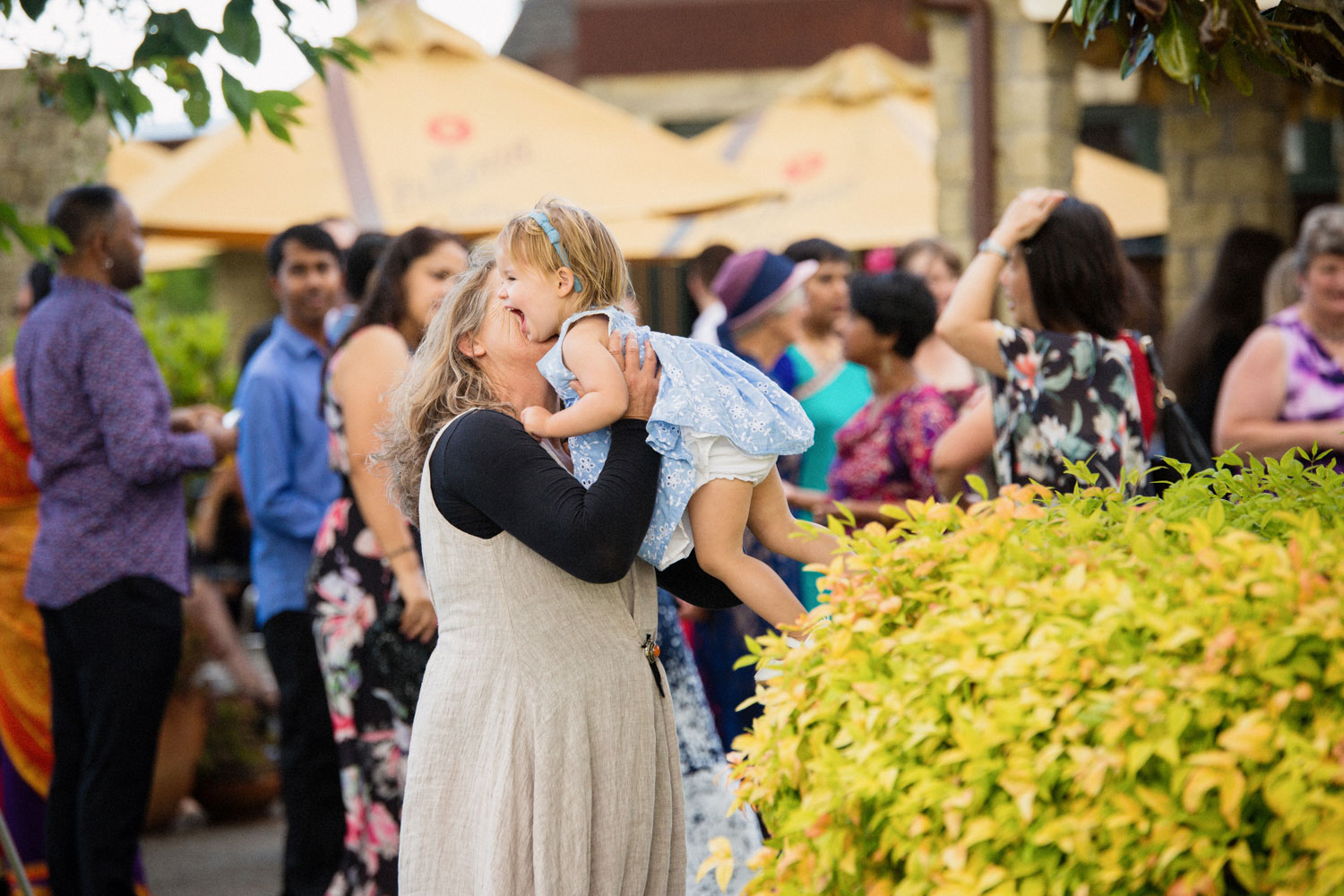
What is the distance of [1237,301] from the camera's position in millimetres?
6062

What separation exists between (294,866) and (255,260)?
41.2ft

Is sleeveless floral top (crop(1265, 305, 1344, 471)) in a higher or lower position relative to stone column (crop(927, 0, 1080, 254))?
lower

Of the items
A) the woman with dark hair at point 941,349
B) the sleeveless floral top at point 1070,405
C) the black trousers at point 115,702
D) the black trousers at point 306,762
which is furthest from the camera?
the woman with dark hair at point 941,349

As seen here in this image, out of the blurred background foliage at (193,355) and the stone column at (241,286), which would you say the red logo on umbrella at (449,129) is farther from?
the stone column at (241,286)

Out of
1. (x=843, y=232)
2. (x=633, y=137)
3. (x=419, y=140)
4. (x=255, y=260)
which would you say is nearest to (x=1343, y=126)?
(x=843, y=232)

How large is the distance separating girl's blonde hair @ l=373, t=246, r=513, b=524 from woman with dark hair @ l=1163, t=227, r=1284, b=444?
403 cm

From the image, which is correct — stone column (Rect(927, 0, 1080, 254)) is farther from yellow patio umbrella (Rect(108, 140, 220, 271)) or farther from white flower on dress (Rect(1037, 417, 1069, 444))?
white flower on dress (Rect(1037, 417, 1069, 444))

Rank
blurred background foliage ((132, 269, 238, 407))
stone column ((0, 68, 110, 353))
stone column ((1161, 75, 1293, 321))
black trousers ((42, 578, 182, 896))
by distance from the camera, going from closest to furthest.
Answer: black trousers ((42, 578, 182, 896)) → stone column ((0, 68, 110, 353)) → blurred background foliage ((132, 269, 238, 407)) → stone column ((1161, 75, 1293, 321))

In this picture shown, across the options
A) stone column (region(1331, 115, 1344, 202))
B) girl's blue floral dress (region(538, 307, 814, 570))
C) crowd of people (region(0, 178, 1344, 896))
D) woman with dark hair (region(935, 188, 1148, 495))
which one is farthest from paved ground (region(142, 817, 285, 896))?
stone column (region(1331, 115, 1344, 202))

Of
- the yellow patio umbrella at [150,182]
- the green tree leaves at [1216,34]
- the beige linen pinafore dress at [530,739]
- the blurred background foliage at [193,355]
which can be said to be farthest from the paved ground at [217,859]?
the green tree leaves at [1216,34]

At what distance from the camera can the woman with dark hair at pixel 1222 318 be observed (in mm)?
5984

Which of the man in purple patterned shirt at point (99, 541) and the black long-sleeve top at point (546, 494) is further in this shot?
the man in purple patterned shirt at point (99, 541)

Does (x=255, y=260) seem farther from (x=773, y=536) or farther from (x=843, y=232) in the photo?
(x=773, y=536)

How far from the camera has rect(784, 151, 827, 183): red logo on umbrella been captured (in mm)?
11094
